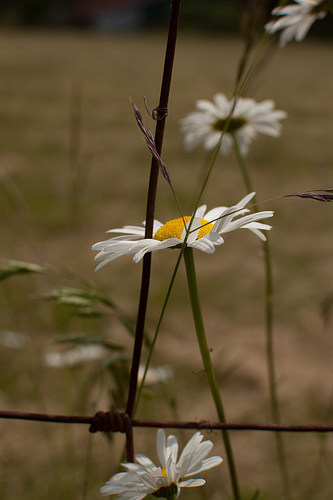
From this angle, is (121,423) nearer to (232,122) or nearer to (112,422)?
(112,422)

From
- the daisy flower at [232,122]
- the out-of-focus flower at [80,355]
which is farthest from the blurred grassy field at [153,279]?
the daisy flower at [232,122]

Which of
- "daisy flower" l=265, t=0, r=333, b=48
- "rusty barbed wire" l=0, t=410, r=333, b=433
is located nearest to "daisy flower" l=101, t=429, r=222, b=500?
"rusty barbed wire" l=0, t=410, r=333, b=433

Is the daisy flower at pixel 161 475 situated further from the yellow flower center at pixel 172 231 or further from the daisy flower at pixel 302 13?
the daisy flower at pixel 302 13

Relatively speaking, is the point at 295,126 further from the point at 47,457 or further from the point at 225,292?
the point at 47,457

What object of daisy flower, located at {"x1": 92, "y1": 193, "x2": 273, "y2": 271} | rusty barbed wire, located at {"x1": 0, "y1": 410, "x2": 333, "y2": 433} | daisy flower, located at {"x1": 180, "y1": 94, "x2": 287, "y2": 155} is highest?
Result: daisy flower, located at {"x1": 180, "y1": 94, "x2": 287, "y2": 155}

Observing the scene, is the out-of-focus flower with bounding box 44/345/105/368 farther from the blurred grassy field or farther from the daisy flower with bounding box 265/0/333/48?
the daisy flower with bounding box 265/0/333/48

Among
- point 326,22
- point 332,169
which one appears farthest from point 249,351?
point 326,22
